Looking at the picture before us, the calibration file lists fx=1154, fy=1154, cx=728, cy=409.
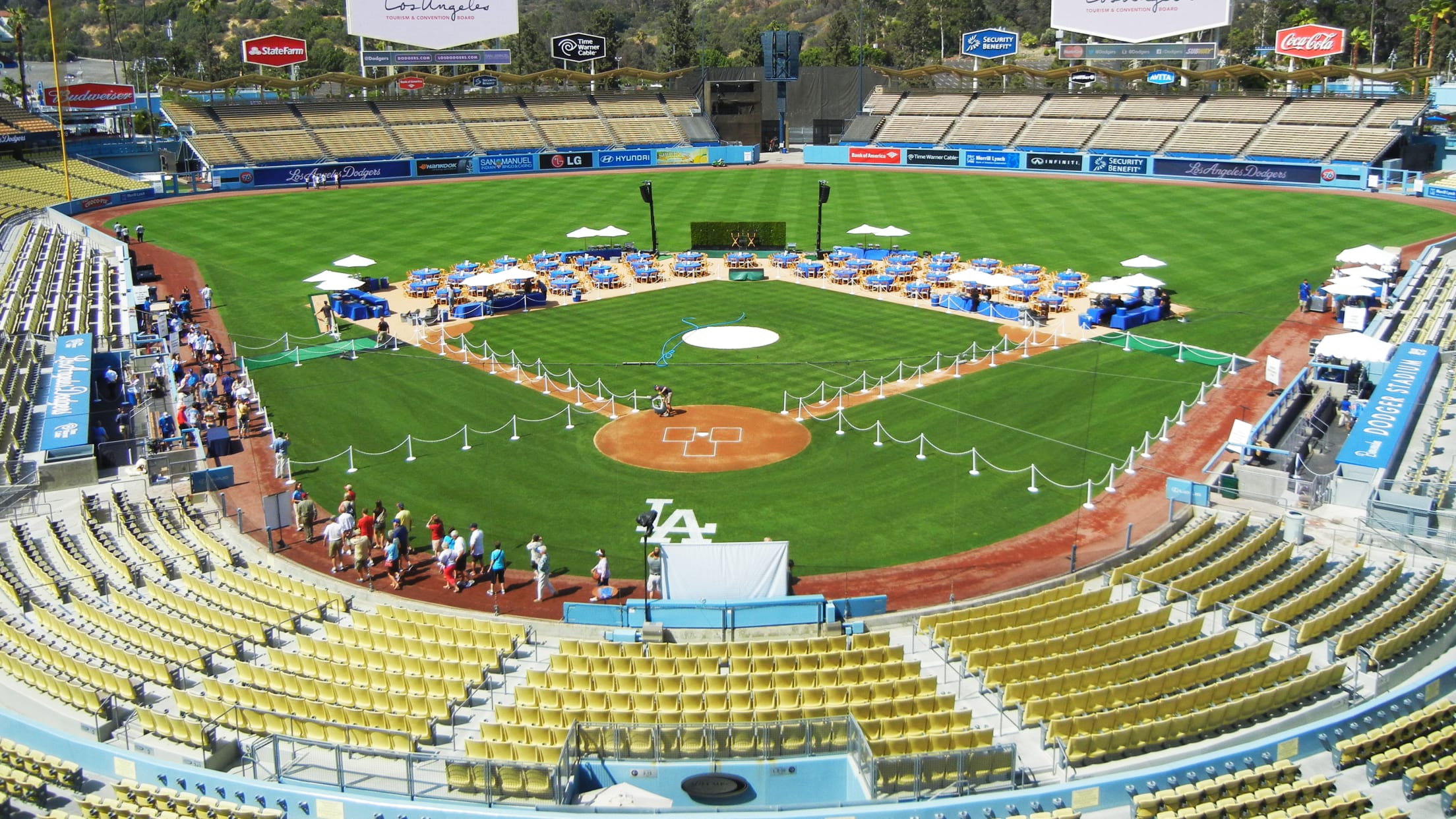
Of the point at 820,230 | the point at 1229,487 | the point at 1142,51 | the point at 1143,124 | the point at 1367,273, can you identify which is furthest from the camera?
the point at 1142,51

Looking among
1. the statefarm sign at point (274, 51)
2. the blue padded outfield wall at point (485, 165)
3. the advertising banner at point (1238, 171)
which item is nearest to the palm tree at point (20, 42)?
the statefarm sign at point (274, 51)

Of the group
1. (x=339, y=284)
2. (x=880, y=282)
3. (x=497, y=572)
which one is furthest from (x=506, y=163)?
(x=497, y=572)

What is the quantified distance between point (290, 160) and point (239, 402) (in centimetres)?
5842

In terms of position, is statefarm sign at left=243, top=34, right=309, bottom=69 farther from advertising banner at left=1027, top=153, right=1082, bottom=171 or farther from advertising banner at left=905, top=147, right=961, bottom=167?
advertising banner at left=1027, top=153, right=1082, bottom=171

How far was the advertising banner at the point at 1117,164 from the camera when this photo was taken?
85312 mm

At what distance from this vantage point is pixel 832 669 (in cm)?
2019

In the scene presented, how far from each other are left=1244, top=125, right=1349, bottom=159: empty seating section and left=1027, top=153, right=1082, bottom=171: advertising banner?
465 inches

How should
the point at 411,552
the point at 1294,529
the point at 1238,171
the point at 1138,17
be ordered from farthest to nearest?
the point at 1138,17 → the point at 1238,171 → the point at 411,552 → the point at 1294,529

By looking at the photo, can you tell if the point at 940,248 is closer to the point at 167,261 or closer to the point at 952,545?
the point at 952,545

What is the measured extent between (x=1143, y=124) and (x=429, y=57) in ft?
191

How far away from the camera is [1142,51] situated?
298ft

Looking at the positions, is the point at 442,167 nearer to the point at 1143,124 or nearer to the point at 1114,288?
the point at 1143,124

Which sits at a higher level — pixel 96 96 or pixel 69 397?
pixel 96 96

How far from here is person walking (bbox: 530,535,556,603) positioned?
25.3m
